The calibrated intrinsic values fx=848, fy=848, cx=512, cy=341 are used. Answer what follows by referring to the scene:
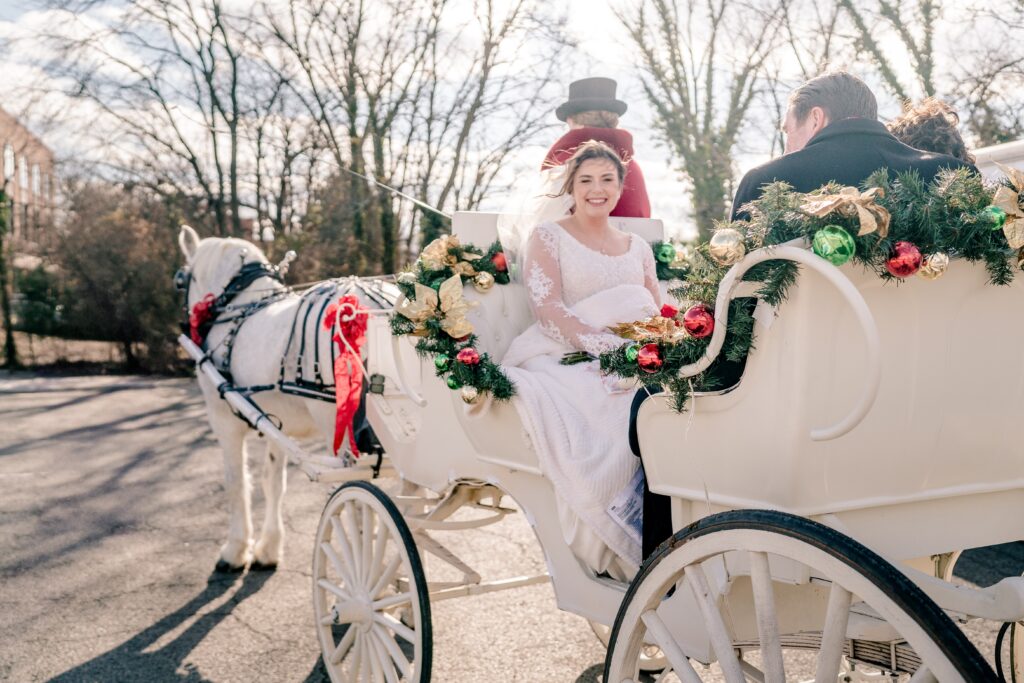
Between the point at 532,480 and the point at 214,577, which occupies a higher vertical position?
the point at 532,480

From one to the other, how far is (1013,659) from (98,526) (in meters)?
5.50

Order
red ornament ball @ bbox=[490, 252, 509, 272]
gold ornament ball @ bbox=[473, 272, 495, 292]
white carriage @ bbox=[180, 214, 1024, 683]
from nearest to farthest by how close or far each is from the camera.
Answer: white carriage @ bbox=[180, 214, 1024, 683] → gold ornament ball @ bbox=[473, 272, 495, 292] → red ornament ball @ bbox=[490, 252, 509, 272]

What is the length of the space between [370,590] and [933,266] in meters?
2.18

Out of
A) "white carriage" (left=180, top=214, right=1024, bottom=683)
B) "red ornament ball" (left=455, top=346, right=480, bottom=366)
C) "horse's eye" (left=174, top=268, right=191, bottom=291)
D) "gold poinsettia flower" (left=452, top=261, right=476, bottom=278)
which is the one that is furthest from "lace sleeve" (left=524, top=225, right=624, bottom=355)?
"horse's eye" (left=174, top=268, right=191, bottom=291)

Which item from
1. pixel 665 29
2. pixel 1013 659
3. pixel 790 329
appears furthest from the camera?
pixel 665 29

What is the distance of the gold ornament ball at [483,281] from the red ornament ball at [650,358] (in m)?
1.24

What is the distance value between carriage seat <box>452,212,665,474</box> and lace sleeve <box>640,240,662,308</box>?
30cm

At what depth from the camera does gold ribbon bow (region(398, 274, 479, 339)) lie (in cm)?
270

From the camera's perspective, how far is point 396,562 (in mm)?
2906

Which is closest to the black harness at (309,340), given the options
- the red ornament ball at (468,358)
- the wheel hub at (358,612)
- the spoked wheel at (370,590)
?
the spoked wheel at (370,590)

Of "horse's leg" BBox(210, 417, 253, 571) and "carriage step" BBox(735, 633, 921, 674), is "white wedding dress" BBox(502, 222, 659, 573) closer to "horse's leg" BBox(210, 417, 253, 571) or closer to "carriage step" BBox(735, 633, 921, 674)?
"carriage step" BBox(735, 633, 921, 674)

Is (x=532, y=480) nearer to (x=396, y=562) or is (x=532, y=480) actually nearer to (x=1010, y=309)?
(x=396, y=562)

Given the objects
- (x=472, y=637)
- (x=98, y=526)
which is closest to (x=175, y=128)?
(x=98, y=526)

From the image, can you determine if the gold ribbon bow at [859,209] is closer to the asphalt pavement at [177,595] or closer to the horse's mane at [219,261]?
the asphalt pavement at [177,595]
